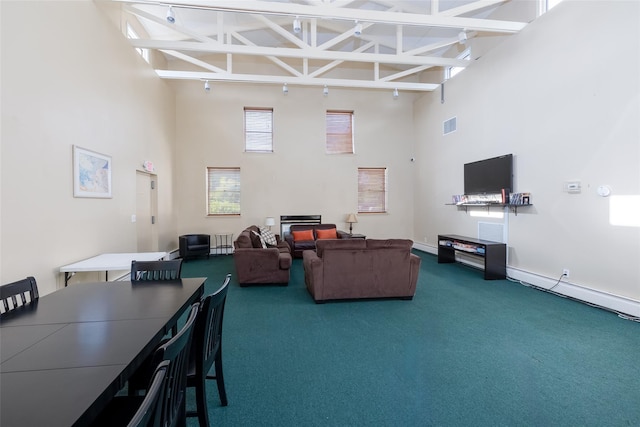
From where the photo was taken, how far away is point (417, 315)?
11.6ft

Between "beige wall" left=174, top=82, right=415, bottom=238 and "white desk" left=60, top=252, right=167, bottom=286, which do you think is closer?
"white desk" left=60, top=252, right=167, bottom=286

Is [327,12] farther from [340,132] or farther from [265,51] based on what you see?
[340,132]

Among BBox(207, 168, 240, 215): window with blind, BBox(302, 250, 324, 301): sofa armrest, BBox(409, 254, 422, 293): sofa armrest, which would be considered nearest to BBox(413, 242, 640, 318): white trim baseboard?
BBox(409, 254, 422, 293): sofa armrest

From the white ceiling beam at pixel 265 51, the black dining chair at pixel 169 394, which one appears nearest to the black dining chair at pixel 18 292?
the black dining chair at pixel 169 394

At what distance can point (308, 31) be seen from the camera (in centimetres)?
691

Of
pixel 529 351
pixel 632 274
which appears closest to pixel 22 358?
pixel 529 351

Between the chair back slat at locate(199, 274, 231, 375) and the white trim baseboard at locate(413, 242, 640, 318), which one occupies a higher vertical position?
the chair back slat at locate(199, 274, 231, 375)

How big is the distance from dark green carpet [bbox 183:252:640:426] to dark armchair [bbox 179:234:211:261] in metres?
3.33

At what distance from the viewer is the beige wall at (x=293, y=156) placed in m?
7.77

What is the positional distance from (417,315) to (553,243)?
269cm

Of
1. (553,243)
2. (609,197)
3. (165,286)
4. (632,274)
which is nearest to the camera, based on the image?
(165,286)

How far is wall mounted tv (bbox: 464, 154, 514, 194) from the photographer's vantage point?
5.14 m

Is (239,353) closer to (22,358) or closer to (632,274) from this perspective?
(22,358)

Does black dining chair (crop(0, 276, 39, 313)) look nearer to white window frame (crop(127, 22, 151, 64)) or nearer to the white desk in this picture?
the white desk
